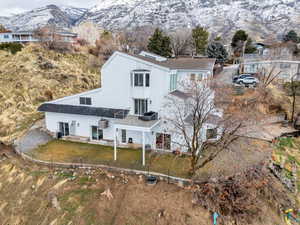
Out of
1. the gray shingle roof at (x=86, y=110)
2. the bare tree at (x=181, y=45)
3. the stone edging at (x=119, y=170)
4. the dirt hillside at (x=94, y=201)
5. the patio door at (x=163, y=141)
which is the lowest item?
the dirt hillside at (x=94, y=201)

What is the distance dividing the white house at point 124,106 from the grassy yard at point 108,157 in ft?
3.66

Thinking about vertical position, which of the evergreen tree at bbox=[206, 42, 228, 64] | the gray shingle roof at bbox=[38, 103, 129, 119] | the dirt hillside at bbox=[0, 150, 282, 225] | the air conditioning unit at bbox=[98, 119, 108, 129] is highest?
the evergreen tree at bbox=[206, 42, 228, 64]

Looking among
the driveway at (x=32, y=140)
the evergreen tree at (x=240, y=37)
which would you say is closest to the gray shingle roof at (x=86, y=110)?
the driveway at (x=32, y=140)

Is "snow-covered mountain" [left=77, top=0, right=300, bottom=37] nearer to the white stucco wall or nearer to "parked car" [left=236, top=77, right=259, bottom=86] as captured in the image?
"parked car" [left=236, top=77, right=259, bottom=86]

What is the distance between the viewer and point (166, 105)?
16.2 m

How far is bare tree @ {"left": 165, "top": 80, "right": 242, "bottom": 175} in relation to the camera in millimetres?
12969

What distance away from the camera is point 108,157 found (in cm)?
1602

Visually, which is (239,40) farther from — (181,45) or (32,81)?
(32,81)

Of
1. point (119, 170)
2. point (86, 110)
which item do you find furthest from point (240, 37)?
point (119, 170)

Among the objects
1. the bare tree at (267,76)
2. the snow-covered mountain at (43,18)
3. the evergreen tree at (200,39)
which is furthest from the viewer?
the snow-covered mountain at (43,18)

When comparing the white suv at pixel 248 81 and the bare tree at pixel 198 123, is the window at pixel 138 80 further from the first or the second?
the white suv at pixel 248 81

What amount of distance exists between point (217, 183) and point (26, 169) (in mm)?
14713

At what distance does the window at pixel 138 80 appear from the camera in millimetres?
16647

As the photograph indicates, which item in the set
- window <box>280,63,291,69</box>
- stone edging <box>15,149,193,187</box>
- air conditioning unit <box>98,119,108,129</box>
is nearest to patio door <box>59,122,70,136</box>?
stone edging <box>15,149,193,187</box>
